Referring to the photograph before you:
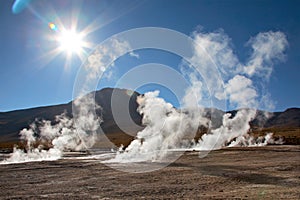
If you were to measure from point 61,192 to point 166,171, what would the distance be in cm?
945

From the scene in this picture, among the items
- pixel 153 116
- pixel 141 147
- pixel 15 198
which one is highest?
pixel 153 116

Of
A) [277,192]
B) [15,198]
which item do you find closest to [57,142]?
[15,198]

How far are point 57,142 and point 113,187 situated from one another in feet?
225

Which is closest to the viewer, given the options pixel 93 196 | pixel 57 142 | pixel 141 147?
pixel 93 196

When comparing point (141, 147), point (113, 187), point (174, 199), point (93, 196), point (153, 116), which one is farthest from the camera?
point (153, 116)

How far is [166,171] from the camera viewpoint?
24594mm

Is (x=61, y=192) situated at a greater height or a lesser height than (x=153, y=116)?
lesser

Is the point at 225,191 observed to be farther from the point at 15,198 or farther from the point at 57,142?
the point at 57,142

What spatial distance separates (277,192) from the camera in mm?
15125

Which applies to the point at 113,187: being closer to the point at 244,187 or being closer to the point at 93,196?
the point at 93,196

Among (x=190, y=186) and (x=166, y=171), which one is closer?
(x=190, y=186)

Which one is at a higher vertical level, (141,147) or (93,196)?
(141,147)

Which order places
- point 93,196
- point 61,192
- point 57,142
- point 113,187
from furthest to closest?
point 57,142
point 113,187
point 61,192
point 93,196

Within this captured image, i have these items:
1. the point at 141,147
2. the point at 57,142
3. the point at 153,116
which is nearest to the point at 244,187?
the point at 141,147
